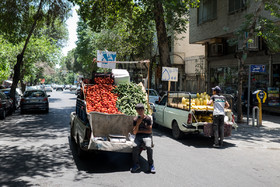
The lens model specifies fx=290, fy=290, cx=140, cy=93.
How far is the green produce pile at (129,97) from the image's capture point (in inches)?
286

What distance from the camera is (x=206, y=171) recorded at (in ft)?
20.1

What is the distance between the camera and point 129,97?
7.50m

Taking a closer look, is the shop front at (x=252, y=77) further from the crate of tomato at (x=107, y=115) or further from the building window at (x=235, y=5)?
the crate of tomato at (x=107, y=115)

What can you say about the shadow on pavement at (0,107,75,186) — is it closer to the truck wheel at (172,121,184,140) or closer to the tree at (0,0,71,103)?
the truck wheel at (172,121,184,140)

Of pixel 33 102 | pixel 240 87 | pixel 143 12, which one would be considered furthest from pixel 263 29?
pixel 33 102

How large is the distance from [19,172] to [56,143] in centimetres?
301

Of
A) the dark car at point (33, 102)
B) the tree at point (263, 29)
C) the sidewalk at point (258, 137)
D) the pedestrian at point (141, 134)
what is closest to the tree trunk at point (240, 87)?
the tree at point (263, 29)

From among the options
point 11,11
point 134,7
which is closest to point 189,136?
point 134,7

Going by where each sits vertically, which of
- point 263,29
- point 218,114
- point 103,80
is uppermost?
point 263,29

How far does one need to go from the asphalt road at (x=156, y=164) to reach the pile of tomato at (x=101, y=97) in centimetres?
118

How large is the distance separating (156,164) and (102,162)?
1.28m

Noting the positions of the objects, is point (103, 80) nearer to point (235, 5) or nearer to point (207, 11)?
point (235, 5)

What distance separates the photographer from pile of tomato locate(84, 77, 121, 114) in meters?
7.18

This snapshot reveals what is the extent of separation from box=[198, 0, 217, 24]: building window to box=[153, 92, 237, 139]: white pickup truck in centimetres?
1208
